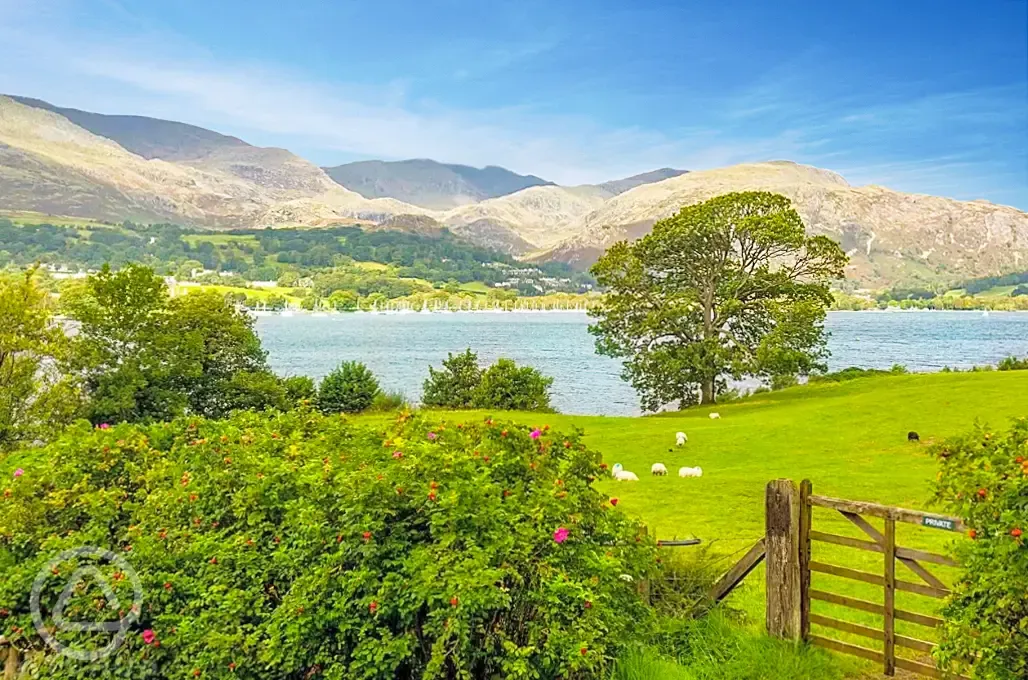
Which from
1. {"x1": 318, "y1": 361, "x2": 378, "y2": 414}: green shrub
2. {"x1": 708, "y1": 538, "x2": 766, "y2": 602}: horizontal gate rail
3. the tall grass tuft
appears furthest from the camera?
{"x1": 318, "y1": 361, "x2": 378, "y2": 414}: green shrub

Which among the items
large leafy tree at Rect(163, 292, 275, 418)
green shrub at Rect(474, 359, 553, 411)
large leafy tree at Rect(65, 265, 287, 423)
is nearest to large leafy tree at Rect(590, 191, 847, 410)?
green shrub at Rect(474, 359, 553, 411)

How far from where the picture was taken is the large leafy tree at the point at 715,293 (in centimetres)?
3506

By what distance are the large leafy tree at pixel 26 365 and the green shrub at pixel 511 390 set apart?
1998 cm

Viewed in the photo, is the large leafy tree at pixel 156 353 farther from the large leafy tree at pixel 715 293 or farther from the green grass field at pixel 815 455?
the large leafy tree at pixel 715 293

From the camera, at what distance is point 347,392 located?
38469 mm

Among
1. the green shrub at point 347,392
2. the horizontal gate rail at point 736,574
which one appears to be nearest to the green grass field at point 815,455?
the horizontal gate rail at point 736,574

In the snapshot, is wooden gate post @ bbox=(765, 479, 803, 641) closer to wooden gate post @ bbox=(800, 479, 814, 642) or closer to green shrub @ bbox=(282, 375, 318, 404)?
wooden gate post @ bbox=(800, 479, 814, 642)

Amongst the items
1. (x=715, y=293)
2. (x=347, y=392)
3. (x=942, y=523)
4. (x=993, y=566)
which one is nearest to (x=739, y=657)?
(x=942, y=523)

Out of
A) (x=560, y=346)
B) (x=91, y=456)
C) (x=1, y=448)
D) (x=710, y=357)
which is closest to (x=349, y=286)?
(x=560, y=346)

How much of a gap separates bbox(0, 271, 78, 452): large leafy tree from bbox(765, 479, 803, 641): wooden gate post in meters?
19.0

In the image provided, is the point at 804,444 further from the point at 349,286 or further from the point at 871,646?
the point at 349,286

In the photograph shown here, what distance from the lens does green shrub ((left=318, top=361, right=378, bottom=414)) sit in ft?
125

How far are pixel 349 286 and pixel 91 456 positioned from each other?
191721 mm

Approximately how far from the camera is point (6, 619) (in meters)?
5.76
